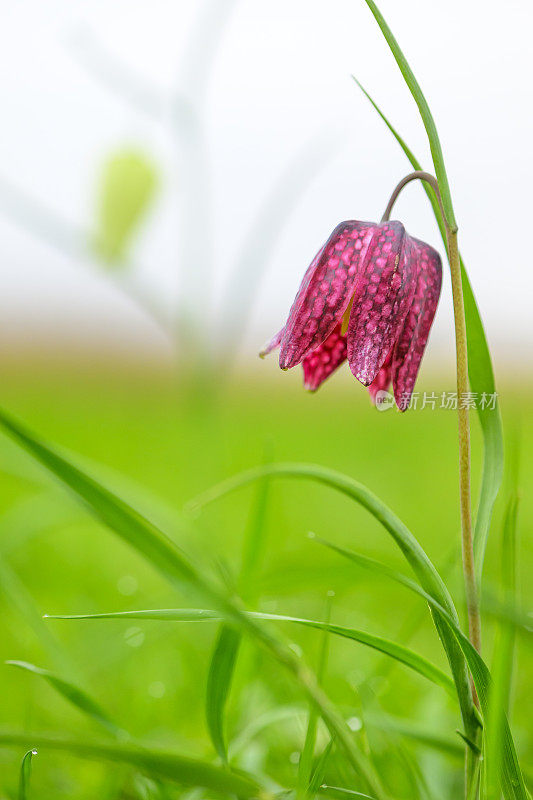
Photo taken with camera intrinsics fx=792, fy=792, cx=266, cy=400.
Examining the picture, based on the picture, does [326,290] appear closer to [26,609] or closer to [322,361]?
[322,361]

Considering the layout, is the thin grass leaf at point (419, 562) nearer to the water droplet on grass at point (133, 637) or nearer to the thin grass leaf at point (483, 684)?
the thin grass leaf at point (483, 684)

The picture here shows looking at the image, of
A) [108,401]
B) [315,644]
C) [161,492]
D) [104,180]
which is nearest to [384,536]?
[161,492]

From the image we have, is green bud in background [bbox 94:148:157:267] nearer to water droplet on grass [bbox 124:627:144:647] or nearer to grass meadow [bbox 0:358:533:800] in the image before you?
grass meadow [bbox 0:358:533:800]

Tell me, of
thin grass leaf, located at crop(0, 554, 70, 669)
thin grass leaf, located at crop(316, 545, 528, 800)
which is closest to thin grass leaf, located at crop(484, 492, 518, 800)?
thin grass leaf, located at crop(316, 545, 528, 800)

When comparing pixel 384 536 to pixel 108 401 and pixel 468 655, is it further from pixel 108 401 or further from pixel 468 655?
pixel 108 401

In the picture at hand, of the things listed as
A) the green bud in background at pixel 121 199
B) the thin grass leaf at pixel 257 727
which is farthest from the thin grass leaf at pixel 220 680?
the green bud in background at pixel 121 199

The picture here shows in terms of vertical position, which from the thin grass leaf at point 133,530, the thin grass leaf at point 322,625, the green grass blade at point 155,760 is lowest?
the green grass blade at point 155,760
